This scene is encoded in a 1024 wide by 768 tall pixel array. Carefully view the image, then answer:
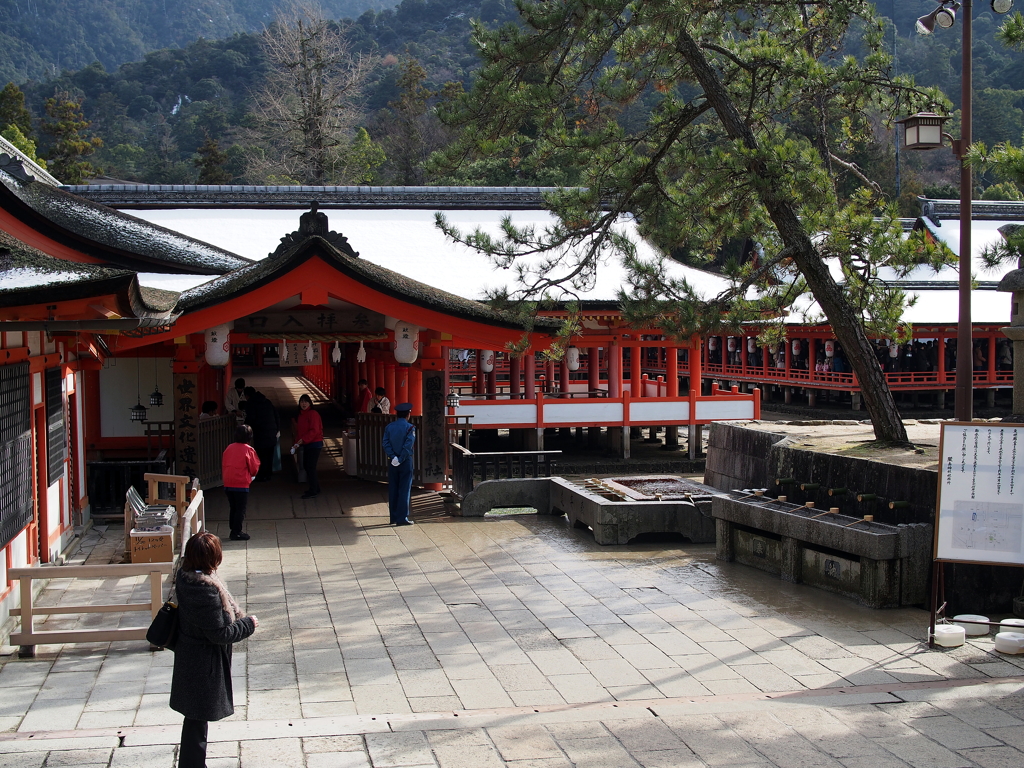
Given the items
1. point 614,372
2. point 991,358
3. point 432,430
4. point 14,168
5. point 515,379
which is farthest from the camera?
point 991,358

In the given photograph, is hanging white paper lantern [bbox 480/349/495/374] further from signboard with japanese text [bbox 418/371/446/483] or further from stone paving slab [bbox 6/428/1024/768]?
stone paving slab [bbox 6/428/1024/768]

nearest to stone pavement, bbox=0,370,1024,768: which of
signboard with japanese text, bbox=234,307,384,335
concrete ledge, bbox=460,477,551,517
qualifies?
concrete ledge, bbox=460,477,551,517

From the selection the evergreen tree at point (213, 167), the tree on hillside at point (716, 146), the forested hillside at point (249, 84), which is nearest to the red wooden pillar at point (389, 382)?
the tree on hillside at point (716, 146)

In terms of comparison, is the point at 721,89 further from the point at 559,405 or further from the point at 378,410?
the point at 559,405

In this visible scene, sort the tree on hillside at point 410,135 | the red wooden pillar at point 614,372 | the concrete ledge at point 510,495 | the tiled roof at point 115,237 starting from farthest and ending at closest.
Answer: the tree on hillside at point 410,135, the red wooden pillar at point 614,372, the tiled roof at point 115,237, the concrete ledge at point 510,495

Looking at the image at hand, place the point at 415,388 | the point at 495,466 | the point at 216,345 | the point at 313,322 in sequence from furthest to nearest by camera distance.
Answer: the point at 415,388 < the point at 313,322 < the point at 495,466 < the point at 216,345

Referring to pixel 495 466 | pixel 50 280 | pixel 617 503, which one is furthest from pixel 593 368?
pixel 50 280

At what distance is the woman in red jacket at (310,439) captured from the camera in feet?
43.7

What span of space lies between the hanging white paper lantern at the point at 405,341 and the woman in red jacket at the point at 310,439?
1.42 meters

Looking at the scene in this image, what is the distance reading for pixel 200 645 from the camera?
4.62 metres

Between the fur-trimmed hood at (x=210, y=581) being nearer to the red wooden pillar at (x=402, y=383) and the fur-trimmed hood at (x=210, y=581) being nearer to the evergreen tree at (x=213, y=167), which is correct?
the red wooden pillar at (x=402, y=383)

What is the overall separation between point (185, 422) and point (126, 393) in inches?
73.6

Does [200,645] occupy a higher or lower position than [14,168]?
lower

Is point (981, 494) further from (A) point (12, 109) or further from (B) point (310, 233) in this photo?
(A) point (12, 109)
